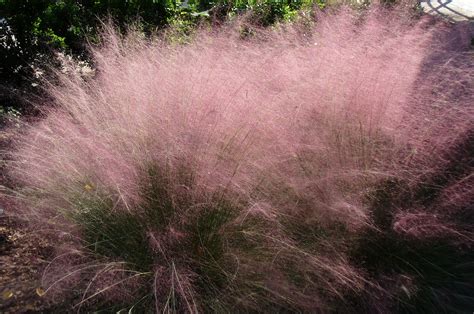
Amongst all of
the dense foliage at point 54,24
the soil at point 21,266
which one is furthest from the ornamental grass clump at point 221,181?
the dense foliage at point 54,24

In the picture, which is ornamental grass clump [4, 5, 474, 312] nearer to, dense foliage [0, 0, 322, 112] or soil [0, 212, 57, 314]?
soil [0, 212, 57, 314]

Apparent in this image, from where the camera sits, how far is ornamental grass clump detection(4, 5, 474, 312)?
95.7 inches

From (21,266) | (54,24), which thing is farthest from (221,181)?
(54,24)

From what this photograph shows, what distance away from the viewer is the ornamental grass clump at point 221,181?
243 centimetres

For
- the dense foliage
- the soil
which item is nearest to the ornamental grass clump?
the soil

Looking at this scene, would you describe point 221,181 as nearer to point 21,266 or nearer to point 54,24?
point 21,266

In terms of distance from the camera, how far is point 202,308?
7.89 ft

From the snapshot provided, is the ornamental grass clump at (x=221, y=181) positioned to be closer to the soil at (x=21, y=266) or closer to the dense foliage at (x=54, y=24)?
the soil at (x=21, y=266)

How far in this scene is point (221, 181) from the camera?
95.8 inches

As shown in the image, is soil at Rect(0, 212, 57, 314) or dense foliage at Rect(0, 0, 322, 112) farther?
dense foliage at Rect(0, 0, 322, 112)

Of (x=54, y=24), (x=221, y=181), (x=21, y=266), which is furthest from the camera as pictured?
(x=54, y=24)

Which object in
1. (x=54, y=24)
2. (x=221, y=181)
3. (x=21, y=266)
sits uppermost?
(x=221, y=181)

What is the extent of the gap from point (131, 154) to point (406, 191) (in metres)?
1.48

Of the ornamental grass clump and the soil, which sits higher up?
the ornamental grass clump
